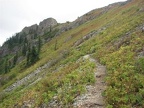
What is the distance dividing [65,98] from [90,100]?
227cm

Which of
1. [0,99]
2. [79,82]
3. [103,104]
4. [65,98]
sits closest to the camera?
[103,104]

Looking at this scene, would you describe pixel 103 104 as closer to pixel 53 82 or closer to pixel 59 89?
pixel 59 89

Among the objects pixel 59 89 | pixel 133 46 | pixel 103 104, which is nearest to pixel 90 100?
pixel 103 104

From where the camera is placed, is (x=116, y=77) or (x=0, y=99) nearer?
(x=116, y=77)

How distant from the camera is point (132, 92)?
705 inches

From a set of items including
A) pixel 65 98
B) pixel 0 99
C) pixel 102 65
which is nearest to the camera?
pixel 65 98

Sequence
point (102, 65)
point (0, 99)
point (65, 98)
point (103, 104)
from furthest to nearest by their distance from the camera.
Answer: point (0, 99) → point (102, 65) → point (65, 98) → point (103, 104)

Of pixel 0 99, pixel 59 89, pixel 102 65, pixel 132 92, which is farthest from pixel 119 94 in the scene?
pixel 0 99

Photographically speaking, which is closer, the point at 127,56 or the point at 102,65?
the point at 127,56

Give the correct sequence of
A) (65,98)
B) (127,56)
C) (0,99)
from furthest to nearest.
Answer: (0,99)
(127,56)
(65,98)

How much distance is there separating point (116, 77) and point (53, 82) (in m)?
6.78

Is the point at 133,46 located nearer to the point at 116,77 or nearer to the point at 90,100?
the point at 116,77

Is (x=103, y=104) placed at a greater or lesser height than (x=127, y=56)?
lesser

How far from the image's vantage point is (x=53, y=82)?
80.7 ft
